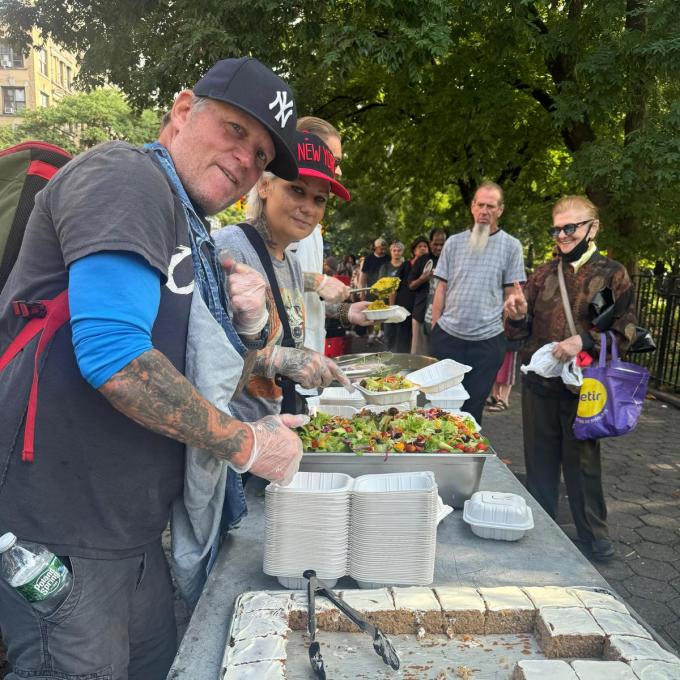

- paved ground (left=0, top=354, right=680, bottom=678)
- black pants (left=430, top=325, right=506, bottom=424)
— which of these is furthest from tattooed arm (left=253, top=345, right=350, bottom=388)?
black pants (left=430, top=325, right=506, bottom=424)

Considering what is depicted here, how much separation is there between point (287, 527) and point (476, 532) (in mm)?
653

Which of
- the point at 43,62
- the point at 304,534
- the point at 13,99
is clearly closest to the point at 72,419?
the point at 304,534

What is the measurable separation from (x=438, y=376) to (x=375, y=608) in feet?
6.88

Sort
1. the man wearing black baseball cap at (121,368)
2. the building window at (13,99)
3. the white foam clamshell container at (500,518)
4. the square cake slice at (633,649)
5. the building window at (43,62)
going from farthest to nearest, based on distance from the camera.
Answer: the building window at (43,62) < the building window at (13,99) < the white foam clamshell container at (500,518) < the square cake slice at (633,649) < the man wearing black baseball cap at (121,368)

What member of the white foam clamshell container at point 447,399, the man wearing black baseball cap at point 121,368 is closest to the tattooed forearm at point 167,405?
the man wearing black baseball cap at point 121,368

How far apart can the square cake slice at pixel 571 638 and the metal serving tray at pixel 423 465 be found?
0.75 m

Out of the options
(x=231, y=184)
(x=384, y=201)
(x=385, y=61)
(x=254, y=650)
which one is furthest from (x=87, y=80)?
(x=254, y=650)

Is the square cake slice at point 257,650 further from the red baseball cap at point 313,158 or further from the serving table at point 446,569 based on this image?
the red baseball cap at point 313,158

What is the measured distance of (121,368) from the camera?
1112mm

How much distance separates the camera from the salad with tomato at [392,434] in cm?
211

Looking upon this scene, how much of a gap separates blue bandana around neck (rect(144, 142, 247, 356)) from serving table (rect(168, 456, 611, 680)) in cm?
63

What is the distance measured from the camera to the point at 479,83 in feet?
31.4

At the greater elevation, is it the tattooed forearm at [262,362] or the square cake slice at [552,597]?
the tattooed forearm at [262,362]

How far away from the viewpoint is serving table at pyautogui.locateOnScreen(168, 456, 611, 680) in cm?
137
